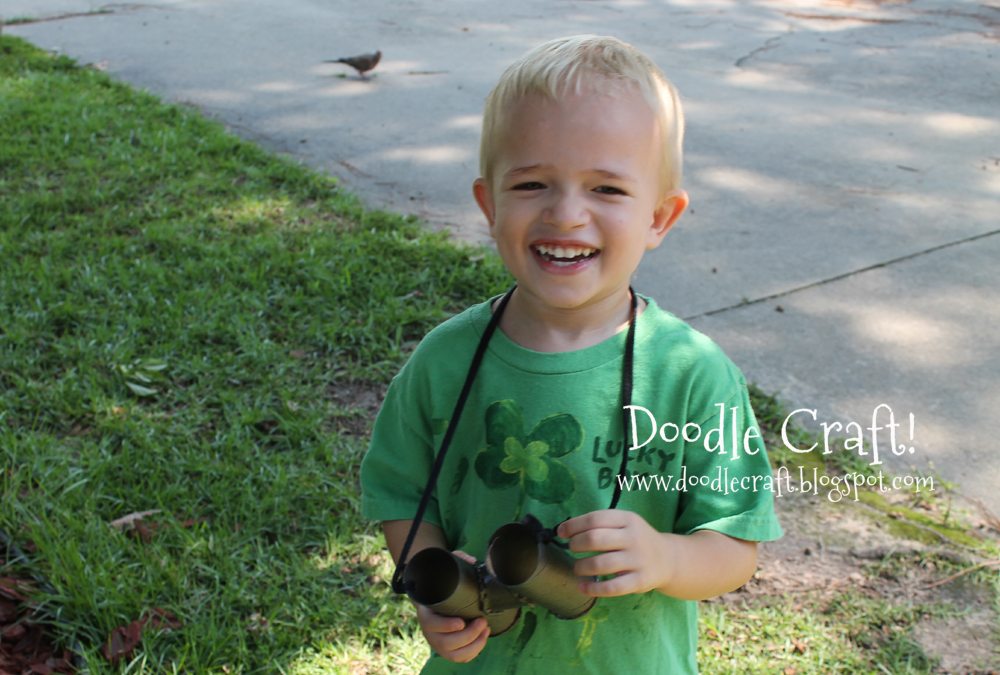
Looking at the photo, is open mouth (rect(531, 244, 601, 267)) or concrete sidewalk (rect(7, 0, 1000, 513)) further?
concrete sidewalk (rect(7, 0, 1000, 513))

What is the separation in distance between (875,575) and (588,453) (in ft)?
4.28

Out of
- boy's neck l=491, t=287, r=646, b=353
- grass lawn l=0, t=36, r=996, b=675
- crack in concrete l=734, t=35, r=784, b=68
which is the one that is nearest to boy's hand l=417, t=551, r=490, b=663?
boy's neck l=491, t=287, r=646, b=353

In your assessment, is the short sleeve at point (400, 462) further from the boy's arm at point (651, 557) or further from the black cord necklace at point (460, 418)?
the boy's arm at point (651, 557)

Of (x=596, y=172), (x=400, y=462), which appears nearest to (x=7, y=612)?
(x=400, y=462)

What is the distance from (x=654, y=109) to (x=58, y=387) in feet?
7.80

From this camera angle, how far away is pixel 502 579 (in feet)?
3.54

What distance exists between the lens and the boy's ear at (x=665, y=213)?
4.20 feet

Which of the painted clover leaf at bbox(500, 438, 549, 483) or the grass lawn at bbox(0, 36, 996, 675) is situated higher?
the painted clover leaf at bbox(500, 438, 549, 483)

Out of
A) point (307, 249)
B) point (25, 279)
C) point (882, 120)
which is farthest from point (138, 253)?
point (882, 120)

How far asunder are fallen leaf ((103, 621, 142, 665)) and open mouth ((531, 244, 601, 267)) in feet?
4.66

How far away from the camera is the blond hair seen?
114 centimetres

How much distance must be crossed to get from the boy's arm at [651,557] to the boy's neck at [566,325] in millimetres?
287

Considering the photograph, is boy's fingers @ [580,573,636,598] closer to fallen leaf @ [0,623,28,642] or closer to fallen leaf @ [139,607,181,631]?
fallen leaf @ [139,607,181,631]

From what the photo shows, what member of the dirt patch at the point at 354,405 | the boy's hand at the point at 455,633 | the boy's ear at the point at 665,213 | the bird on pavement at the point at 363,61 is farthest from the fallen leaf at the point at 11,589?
the bird on pavement at the point at 363,61
